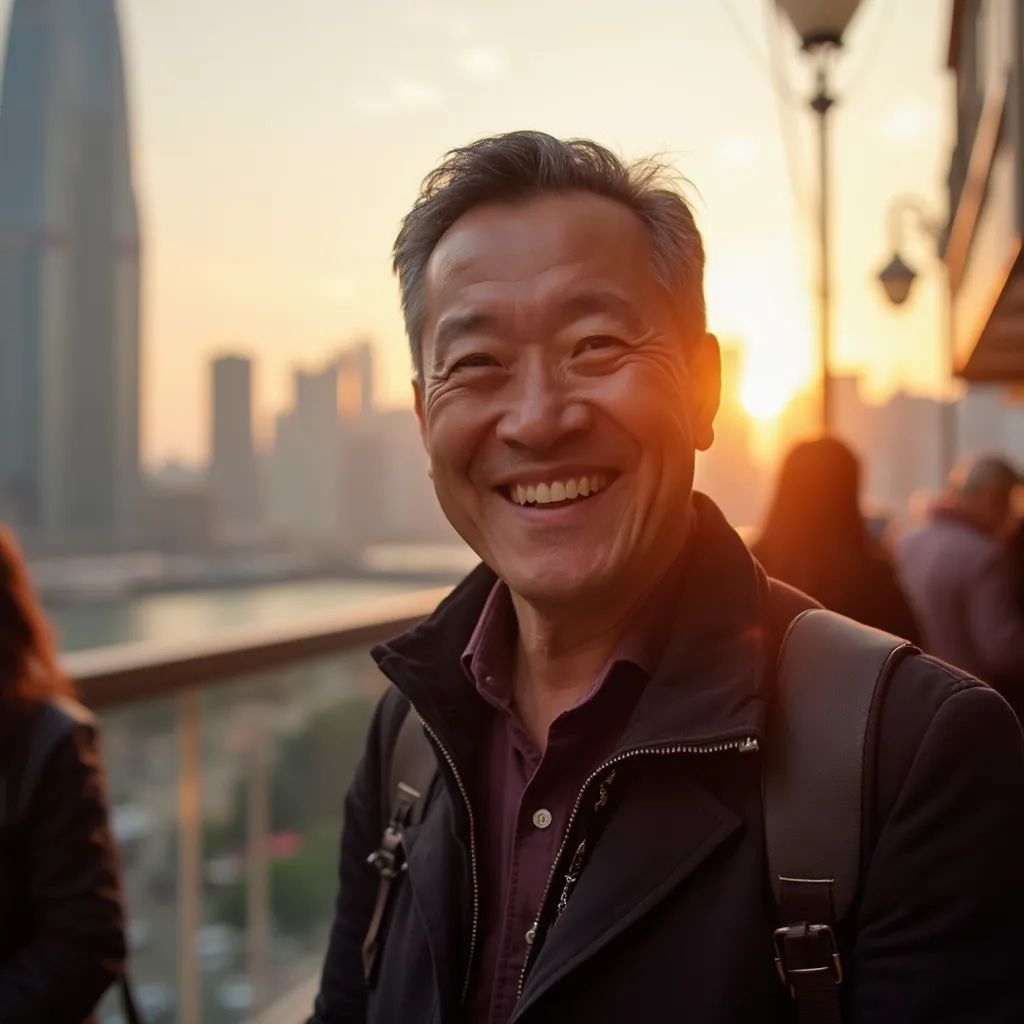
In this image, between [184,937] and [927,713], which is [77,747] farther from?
[927,713]

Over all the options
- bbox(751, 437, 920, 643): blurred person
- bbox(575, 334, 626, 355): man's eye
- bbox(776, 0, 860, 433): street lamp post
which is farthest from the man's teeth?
bbox(776, 0, 860, 433): street lamp post

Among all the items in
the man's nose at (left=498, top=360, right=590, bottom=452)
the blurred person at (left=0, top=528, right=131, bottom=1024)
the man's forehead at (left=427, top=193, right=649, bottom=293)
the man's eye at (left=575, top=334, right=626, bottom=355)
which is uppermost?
the man's forehead at (left=427, top=193, right=649, bottom=293)

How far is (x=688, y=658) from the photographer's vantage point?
5.26 ft

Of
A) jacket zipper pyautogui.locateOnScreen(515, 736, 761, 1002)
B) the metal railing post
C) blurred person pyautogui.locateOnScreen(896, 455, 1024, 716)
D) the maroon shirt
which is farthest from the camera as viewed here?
blurred person pyautogui.locateOnScreen(896, 455, 1024, 716)

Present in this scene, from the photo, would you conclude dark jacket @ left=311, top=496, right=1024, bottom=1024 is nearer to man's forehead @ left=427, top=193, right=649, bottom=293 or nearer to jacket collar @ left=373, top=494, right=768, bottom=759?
jacket collar @ left=373, top=494, right=768, bottom=759

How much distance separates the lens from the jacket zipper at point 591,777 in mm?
1477

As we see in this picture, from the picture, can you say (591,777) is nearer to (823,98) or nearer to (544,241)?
(544,241)

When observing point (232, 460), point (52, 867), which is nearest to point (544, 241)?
point (52, 867)

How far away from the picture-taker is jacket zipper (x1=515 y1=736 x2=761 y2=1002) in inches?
58.1

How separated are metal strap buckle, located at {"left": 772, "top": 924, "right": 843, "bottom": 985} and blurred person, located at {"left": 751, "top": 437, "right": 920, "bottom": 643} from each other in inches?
105

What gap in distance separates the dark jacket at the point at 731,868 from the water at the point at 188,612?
2.01 m

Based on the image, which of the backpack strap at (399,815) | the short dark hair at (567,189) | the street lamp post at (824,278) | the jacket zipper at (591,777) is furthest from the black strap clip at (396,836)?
the street lamp post at (824,278)

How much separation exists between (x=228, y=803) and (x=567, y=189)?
328cm

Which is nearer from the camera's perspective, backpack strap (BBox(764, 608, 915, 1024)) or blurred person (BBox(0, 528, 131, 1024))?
backpack strap (BBox(764, 608, 915, 1024))
